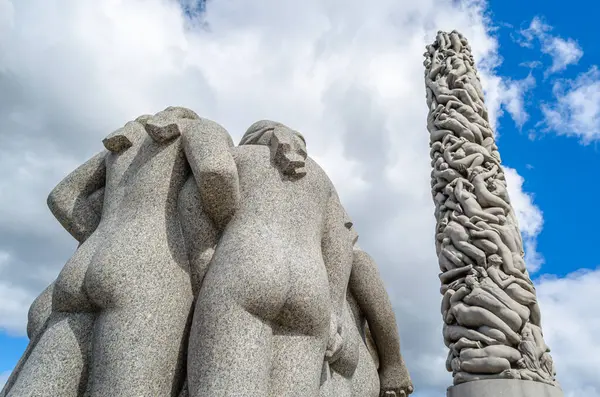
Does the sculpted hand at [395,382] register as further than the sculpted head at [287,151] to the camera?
Yes

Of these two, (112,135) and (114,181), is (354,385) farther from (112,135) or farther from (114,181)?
(112,135)

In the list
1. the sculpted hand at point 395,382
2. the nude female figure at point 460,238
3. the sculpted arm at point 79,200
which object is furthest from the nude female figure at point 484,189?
the sculpted arm at point 79,200

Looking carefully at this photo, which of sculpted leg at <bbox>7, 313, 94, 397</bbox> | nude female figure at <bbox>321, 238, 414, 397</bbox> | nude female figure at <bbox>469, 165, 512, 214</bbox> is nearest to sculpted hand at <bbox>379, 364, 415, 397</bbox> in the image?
nude female figure at <bbox>321, 238, 414, 397</bbox>

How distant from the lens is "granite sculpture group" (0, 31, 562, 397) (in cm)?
262

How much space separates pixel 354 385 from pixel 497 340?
6.87ft

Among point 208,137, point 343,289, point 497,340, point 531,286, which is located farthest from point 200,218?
point 531,286

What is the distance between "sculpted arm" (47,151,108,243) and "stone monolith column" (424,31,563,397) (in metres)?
3.73

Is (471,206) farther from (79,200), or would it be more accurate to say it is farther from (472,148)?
(79,200)

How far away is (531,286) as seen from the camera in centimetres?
536

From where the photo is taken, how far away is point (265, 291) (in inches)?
104

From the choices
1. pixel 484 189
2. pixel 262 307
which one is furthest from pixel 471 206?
pixel 262 307

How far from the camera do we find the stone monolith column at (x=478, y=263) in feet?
15.9

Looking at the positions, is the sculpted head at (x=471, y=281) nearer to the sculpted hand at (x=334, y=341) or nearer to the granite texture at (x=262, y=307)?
the sculpted hand at (x=334, y=341)

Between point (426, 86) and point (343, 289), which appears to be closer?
point (343, 289)
